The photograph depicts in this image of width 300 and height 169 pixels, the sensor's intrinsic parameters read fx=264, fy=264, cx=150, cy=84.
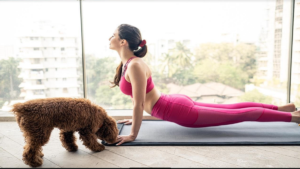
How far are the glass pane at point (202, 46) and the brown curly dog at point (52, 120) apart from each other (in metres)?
1.32

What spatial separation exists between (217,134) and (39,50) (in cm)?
211

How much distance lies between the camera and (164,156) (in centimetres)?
183

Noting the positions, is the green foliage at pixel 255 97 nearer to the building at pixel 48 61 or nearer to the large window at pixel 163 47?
the large window at pixel 163 47

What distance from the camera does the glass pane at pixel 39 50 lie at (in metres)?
2.88

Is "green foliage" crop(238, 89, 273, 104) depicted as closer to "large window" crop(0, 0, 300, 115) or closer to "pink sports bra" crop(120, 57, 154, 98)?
"large window" crop(0, 0, 300, 115)

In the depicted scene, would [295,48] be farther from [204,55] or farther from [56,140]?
[56,140]

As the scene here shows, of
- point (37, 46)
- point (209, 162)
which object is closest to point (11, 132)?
point (37, 46)

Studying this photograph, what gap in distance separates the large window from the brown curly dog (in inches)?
51.8

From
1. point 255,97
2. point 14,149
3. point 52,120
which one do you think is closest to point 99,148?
point 52,120

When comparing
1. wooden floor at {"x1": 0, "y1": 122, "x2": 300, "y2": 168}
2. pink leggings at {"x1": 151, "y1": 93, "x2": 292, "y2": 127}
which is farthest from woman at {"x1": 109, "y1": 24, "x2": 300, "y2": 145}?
wooden floor at {"x1": 0, "y1": 122, "x2": 300, "y2": 168}

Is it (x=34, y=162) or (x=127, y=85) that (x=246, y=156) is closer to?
(x=127, y=85)

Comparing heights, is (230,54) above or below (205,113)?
above

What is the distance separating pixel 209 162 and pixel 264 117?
785mm

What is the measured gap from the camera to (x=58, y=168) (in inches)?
65.5
